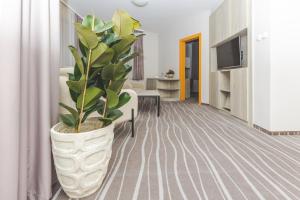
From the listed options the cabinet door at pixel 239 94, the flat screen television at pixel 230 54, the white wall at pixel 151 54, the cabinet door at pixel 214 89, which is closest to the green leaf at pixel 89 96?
the cabinet door at pixel 239 94

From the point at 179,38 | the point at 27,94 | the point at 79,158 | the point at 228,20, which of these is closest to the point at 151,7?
the point at 179,38

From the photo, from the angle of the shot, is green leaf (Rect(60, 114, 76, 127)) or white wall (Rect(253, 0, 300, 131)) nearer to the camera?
green leaf (Rect(60, 114, 76, 127))

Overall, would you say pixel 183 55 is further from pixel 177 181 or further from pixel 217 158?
pixel 177 181

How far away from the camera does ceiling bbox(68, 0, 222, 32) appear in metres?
5.04

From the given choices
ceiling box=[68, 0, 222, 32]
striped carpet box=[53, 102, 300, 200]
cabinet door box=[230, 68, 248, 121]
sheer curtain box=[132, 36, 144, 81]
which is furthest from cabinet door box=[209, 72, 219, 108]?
sheer curtain box=[132, 36, 144, 81]

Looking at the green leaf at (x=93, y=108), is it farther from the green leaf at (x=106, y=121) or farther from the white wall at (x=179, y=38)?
the white wall at (x=179, y=38)

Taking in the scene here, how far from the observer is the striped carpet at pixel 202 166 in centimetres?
125

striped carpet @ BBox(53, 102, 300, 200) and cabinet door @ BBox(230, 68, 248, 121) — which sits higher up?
cabinet door @ BBox(230, 68, 248, 121)

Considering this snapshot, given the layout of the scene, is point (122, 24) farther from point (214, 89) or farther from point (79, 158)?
point (214, 89)

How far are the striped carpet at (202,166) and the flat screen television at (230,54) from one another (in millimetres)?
1531

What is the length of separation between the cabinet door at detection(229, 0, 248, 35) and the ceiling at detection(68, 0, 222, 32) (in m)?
1.54

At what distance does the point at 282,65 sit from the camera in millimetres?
2455

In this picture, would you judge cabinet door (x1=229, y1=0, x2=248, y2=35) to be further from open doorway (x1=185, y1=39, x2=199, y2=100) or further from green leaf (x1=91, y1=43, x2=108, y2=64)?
open doorway (x1=185, y1=39, x2=199, y2=100)

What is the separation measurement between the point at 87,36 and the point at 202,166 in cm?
133
